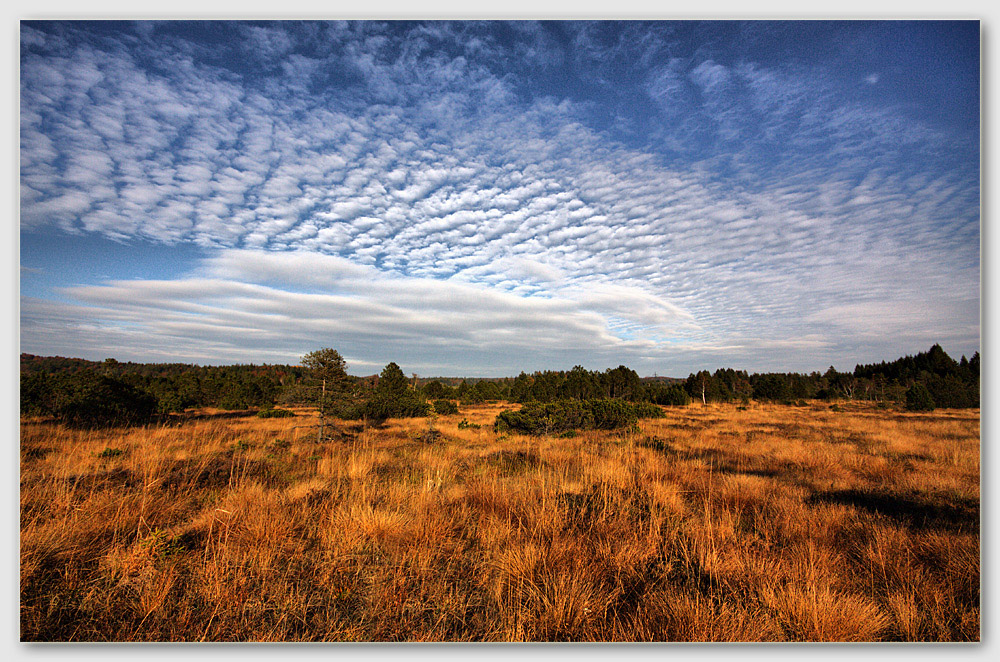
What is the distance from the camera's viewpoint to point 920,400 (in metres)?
22.9

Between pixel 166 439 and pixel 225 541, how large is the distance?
7962 mm

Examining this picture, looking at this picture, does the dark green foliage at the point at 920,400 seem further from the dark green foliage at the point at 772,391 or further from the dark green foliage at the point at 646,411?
the dark green foliage at the point at 646,411

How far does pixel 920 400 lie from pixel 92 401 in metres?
42.7

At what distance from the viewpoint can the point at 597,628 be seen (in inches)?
90.0

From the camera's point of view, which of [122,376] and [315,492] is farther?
[122,376]

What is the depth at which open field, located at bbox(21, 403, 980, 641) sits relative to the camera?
2.32 m

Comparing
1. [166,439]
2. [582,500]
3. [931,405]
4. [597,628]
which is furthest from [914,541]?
[931,405]

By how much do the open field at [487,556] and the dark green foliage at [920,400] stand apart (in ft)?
86.4

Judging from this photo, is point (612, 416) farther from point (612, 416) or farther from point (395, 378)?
point (395, 378)

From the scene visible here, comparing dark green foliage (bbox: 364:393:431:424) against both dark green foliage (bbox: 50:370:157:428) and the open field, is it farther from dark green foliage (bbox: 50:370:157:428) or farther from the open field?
the open field

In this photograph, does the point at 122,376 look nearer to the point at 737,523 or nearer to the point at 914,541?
the point at 737,523

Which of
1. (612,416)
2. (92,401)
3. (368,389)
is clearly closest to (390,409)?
(368,389)

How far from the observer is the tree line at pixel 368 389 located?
10281 millimetres

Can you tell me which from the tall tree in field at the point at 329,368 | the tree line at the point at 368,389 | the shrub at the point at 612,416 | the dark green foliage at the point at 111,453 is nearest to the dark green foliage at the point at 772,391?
the tree line at the point at 368,389
